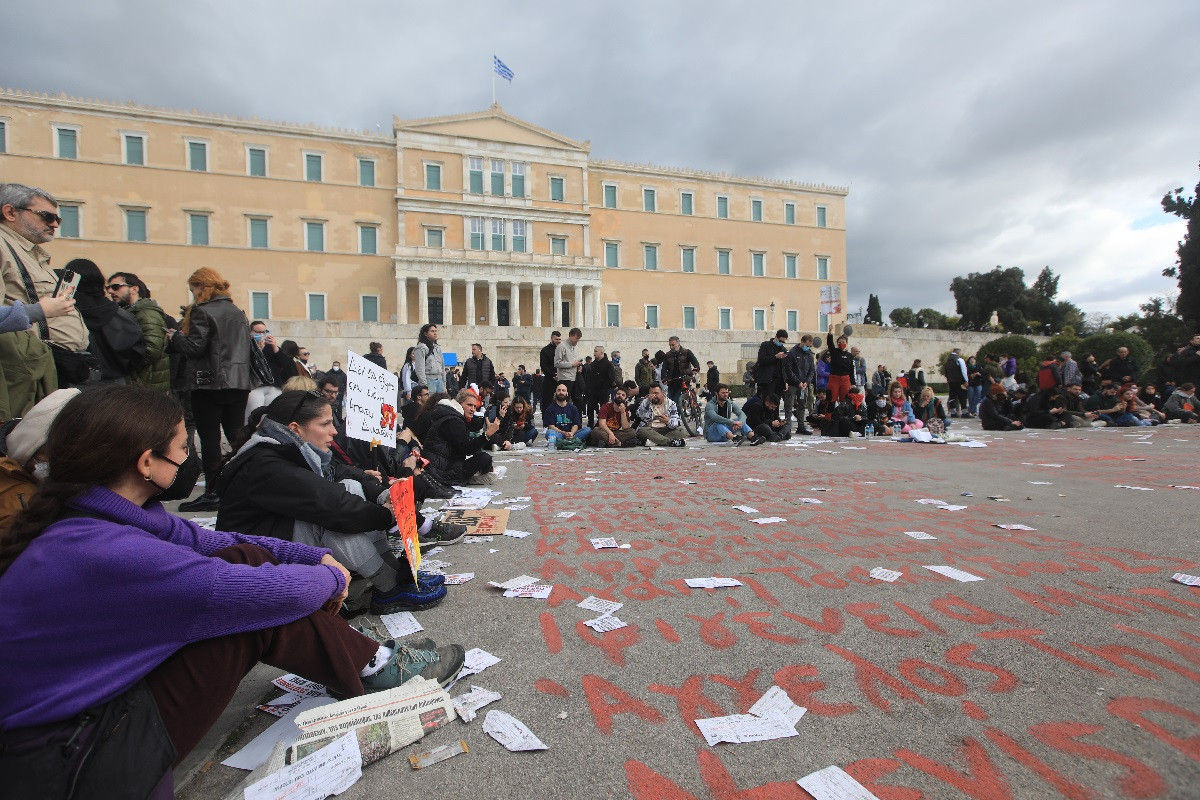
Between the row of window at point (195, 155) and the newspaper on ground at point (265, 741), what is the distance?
1523 inches

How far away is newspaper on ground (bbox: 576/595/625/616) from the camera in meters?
2.73

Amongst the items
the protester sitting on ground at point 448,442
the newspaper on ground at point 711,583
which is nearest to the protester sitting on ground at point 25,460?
the newspaper on ground at point 711,583

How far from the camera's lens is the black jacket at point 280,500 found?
8.14 feet

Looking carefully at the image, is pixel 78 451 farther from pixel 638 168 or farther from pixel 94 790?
pixel 638 168

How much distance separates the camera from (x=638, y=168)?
40.9 metres

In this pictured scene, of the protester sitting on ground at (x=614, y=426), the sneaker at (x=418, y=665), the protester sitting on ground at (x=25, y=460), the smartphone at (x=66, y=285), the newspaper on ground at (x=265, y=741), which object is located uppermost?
the smartphone at (x=66, y=285)

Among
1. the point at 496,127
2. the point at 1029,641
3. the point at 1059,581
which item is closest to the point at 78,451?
the point at 1029,641

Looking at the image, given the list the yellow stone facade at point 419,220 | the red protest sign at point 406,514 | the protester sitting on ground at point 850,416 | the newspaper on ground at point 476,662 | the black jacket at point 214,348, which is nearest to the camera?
the newspaper on ground at point 476,662

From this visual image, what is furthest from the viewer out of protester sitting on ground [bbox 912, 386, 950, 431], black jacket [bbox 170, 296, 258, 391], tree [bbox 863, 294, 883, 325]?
tree [bbox 863, 294, 883, 325]

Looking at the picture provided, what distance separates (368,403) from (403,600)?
132 cm

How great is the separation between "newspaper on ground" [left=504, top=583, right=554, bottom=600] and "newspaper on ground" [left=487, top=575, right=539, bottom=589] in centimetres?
4

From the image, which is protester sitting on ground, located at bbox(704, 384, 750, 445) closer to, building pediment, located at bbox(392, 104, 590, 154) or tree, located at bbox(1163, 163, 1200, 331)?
tree, located at bbox(1163, 163, 1200, 331)

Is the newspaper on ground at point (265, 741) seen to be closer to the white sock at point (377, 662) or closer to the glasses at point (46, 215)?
the white sock at point (377, 662)

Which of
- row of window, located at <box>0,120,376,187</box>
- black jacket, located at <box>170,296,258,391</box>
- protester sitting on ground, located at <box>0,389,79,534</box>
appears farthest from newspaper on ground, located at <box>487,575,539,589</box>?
row of window, located at <box>0,120,376,187</box>
